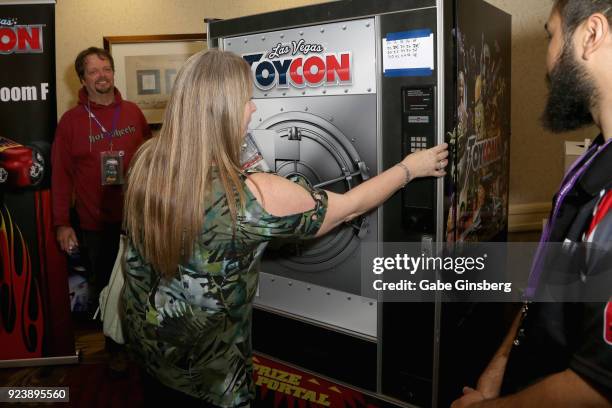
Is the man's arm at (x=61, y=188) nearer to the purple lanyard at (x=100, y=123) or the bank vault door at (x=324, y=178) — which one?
the purple lanyard at (x=100, y=123)

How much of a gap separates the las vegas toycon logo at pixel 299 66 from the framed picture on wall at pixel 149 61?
74.9 inches

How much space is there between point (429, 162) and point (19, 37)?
2.44 metres

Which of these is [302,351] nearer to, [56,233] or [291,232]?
[291,232]

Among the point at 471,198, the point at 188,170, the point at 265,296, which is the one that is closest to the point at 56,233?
the point at 265,296

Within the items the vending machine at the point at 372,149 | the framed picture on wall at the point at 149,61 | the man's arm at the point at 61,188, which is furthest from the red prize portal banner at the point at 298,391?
the framed picture on wall at the point at 149,61

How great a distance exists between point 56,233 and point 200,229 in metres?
2.15

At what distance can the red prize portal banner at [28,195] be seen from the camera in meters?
2.96

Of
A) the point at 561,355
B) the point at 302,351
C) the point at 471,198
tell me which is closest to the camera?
the point at 561,355

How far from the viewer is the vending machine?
5.69ft

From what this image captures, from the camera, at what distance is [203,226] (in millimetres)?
1372

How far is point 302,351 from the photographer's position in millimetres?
2164

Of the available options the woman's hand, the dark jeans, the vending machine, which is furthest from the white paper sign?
the dark jeans

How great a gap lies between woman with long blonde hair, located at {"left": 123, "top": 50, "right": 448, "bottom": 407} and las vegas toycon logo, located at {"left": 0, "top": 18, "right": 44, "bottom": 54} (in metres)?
1.93

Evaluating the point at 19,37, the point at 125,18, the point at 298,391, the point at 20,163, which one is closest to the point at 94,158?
the point at 20,163
